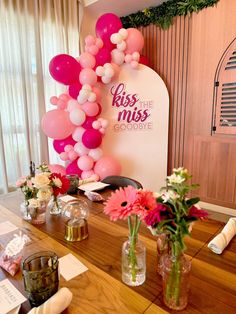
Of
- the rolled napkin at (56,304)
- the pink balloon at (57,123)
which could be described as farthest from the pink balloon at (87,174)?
the rolled napkin at (56,304)

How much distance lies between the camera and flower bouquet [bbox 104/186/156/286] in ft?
2.43

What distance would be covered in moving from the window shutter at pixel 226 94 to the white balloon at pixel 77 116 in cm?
176

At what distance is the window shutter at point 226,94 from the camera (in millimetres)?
2826

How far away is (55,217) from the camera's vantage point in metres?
1.37

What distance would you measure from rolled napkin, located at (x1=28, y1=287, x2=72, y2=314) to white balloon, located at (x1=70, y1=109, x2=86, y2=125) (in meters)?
2.26

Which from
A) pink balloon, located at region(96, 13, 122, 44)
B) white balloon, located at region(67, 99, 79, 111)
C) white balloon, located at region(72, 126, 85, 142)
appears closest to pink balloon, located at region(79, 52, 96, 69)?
pink balloon, located at region(96, 13, 122, 44)

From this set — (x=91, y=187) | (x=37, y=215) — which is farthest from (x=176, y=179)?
(x=91, y=187)

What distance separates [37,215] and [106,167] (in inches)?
66.3

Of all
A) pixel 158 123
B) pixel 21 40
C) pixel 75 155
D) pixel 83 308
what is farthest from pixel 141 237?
pixel 21 40

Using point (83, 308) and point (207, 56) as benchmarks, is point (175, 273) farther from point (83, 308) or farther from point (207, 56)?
point (207, 56)

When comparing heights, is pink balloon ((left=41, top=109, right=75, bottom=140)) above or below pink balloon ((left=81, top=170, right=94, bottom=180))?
above

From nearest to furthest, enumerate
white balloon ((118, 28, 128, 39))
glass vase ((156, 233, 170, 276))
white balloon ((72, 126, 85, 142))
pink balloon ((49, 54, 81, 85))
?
glass vase ((156, 233, 170, 276))
pink balloon ((49, 54, 81, 85))
white balloon ((118, 28, 128, 39))
white balloon ((72, 126, 85, 142))

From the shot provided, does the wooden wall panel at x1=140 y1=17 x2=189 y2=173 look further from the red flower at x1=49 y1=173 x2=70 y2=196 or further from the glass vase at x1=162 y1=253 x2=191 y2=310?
the glass vase at x1=162 y1=253 x2=191 y2=310

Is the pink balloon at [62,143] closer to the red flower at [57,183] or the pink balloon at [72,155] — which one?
the pink balloon at [72,155]
